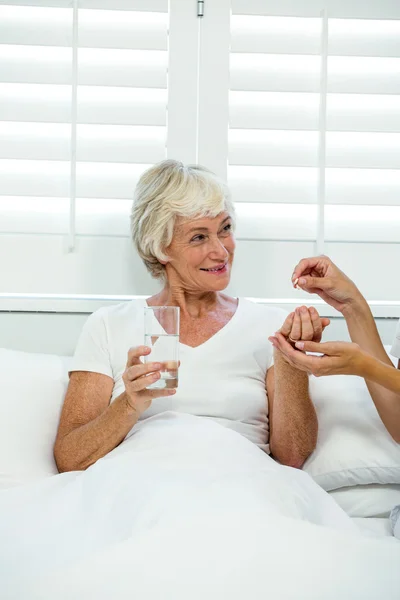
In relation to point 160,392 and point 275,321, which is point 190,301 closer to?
point 275,321

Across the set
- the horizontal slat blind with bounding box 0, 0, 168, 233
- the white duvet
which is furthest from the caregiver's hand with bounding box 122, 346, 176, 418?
the horizontal slat blind with bounding box 0, 0, 168, 233

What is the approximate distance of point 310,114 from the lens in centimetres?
230

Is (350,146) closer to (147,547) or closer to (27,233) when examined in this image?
(27,233)

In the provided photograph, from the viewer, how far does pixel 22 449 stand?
6.09 ft

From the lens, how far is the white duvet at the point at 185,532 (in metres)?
1.13

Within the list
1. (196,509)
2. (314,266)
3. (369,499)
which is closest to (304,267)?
(314,266)

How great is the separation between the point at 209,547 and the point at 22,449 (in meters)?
0.78

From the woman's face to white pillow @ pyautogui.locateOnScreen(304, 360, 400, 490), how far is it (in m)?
0.38

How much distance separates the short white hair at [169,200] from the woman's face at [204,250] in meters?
0.02

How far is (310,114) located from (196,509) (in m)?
1.35

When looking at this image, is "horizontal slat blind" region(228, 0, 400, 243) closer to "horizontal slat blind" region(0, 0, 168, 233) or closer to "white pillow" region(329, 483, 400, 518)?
"horizontal slat blind" region(0, 0, 168, 233)

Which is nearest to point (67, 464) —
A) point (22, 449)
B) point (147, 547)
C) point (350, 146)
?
point (22, 449)

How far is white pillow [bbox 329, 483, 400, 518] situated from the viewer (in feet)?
5.82

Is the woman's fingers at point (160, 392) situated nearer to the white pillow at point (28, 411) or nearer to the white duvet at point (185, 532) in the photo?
the white duvet at point (185, 532)
